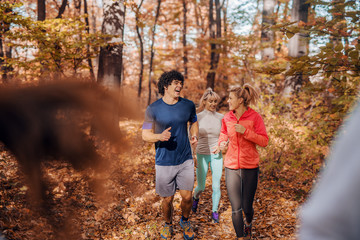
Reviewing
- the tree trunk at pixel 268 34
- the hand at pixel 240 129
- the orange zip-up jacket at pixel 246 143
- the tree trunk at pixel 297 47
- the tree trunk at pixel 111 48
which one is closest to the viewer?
the hand at pixel 240 129

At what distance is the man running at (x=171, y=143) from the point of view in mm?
3447

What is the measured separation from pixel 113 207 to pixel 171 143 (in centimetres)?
238

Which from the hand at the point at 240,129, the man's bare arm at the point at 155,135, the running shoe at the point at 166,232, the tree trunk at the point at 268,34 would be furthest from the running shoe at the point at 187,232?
the tree trunk at the point at 268,34

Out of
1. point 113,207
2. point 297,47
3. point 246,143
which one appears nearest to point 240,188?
point 246,143

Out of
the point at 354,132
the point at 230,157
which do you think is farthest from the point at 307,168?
the point at 354,132

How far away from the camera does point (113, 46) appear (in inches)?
291

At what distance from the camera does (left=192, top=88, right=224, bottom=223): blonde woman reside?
4.33 m

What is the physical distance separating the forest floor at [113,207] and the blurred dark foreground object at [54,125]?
0.82 ft

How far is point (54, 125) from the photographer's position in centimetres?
661

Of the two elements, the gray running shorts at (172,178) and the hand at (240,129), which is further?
the gray running shorts at (172,178)

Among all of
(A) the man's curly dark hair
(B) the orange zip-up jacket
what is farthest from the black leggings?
(A) the man's curly dark hair

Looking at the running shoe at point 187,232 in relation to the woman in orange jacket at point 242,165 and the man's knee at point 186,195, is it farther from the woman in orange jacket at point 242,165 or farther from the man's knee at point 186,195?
the woman in orange jacket at point 242,165

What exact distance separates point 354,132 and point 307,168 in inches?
268

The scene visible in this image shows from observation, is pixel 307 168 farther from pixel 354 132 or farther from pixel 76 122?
pixel 76 122
